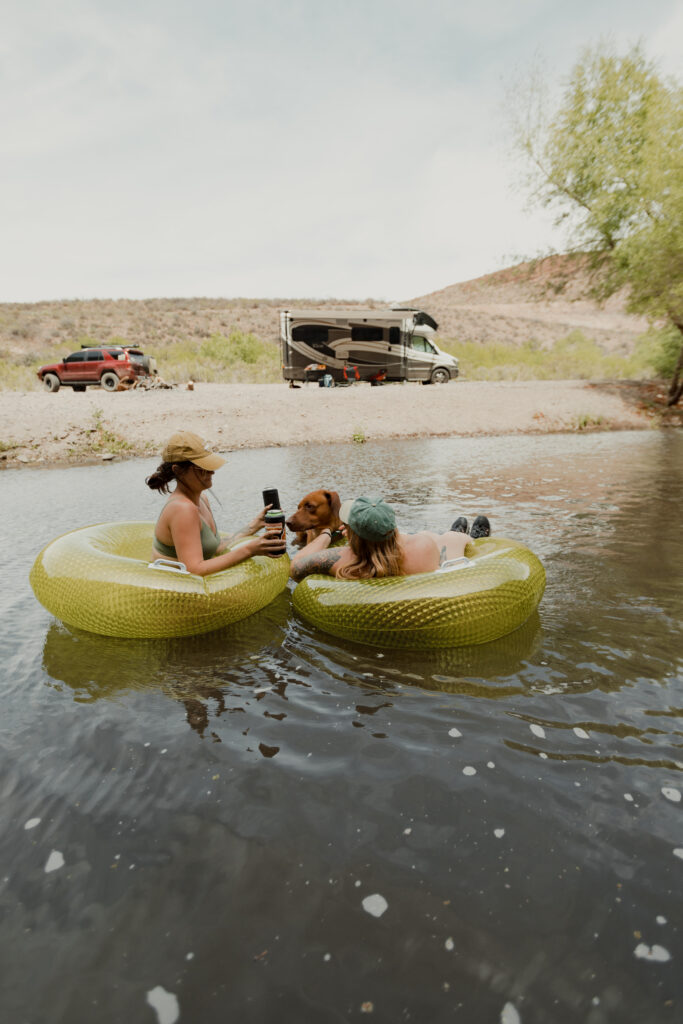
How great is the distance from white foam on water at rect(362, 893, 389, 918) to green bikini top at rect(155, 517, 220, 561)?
307cm

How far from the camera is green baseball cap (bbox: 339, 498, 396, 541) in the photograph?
4.05 m

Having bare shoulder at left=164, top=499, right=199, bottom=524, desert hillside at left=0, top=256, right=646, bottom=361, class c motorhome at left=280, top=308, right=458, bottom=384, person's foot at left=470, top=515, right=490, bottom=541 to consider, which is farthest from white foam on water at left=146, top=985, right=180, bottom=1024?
desert hillside at left=0, top=256, right=646, bottom=361

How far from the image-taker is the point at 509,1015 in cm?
180

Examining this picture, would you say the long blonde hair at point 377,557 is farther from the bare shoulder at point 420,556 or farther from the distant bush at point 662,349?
the distant bush at point 662,349

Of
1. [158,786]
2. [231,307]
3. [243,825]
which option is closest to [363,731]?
[243,825]

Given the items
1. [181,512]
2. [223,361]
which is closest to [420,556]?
[181,512]

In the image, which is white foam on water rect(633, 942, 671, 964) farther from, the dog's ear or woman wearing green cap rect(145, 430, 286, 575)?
the dog's ear

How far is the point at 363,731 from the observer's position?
3.17 m

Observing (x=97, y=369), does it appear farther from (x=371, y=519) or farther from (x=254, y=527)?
(x=371, y=519)

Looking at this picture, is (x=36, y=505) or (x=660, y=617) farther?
(x=36, y=505)

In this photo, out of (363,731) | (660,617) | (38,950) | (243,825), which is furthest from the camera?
(660,617)

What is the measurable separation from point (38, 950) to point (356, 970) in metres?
1.20

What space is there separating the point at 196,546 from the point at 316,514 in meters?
1.47

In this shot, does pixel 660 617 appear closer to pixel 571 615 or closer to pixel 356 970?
pixel 571 615
